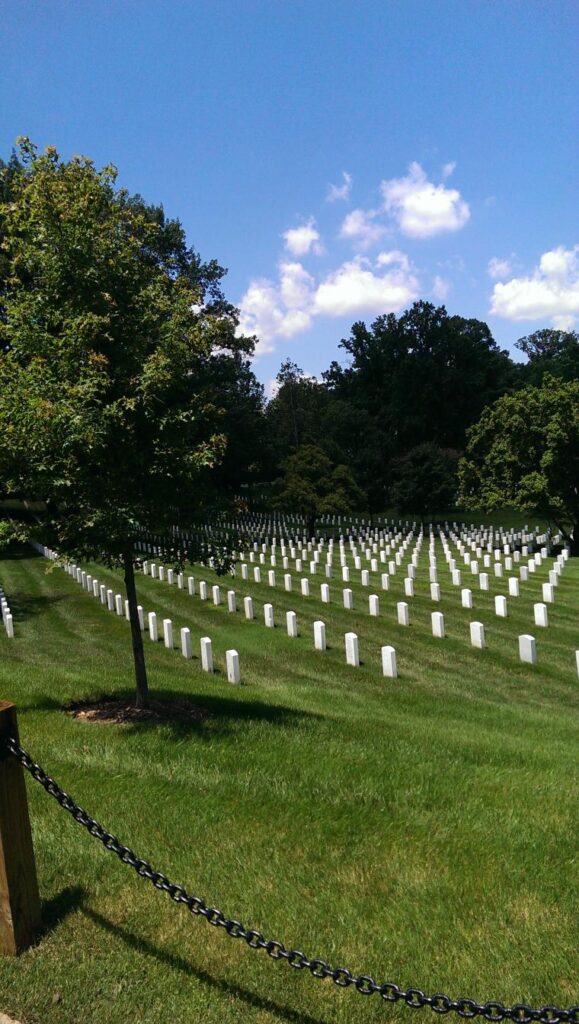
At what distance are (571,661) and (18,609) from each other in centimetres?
1658

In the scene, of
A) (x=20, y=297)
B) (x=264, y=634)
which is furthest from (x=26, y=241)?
(x=264, y=634)

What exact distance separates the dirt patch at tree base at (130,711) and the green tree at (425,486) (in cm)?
4385

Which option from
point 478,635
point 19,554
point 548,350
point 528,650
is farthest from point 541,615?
point 548,350

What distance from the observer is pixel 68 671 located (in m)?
11.4

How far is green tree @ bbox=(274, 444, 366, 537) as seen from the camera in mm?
43188

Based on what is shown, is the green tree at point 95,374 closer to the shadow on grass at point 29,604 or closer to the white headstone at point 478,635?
the white headstone at point 478,635

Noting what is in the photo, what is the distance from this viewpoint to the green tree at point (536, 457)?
3378 centimetres

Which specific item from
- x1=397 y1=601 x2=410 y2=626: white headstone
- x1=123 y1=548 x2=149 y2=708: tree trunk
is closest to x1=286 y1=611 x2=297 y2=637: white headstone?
x1=397 y1=601 x2=410 y2=626: white headstone

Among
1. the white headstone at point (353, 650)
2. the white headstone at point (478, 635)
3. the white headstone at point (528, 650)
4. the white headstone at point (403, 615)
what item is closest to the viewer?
the white headstone at point (353, 650)

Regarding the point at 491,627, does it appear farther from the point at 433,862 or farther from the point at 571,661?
the point at 433,862

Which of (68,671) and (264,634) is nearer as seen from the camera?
(68,671)

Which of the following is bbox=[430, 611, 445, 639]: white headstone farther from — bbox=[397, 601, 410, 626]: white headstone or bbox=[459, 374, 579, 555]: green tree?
bbox=[459, 374, 579, 555]: green tree

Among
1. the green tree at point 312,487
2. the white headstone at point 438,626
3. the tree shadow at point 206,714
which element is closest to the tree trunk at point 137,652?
the tree shadow at point 206,714

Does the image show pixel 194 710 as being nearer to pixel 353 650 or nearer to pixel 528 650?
pixel 353 650
